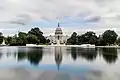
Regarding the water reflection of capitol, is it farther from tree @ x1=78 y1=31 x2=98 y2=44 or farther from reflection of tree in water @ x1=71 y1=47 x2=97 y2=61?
tree @ x1=78 y1=31 x2=98 y2=44

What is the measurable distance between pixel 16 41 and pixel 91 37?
32.4m

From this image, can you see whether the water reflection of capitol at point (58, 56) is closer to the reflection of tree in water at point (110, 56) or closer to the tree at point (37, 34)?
the reflection of tree in water at point (110, 56)

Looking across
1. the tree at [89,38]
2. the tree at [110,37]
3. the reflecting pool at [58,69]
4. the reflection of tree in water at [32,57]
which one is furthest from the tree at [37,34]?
the reflecting pool at [58,69]

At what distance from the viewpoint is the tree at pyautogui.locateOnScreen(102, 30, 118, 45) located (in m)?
90.6

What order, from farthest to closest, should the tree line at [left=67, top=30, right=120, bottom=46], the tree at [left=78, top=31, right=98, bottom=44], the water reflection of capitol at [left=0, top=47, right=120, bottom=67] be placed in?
the tree at [left=78, top=31, right=98, bottom=44] → the tree line at [left=67, top=30, right=120, bottom=46] → the water reflection of capitol at [left=0, top=47, right=120, bottom=67]

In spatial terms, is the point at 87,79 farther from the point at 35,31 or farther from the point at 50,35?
the point at 50,35

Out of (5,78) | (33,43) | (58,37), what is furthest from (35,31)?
(5,78)

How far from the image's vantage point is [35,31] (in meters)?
107

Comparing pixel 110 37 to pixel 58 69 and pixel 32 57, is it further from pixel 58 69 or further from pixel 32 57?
pixel 58 69

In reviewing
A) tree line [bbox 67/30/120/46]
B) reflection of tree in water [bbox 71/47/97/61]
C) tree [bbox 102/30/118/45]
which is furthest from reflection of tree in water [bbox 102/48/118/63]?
tree [bbox 102/30/118/45]

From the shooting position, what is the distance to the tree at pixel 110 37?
3567 inches

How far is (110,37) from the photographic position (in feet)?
297

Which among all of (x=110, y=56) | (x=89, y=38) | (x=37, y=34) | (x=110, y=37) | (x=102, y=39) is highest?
(x=37, y=34)

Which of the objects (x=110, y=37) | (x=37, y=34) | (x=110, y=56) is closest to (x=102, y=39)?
(x=110, y=37)
